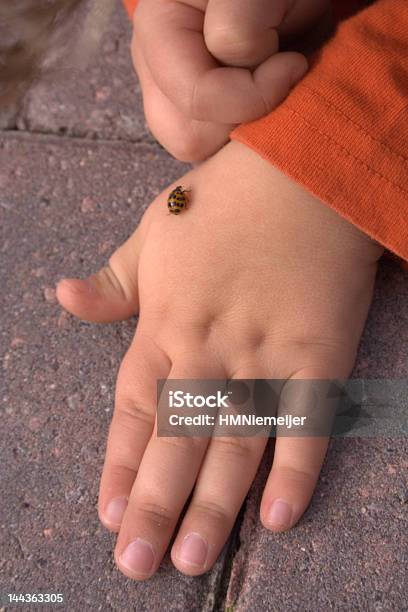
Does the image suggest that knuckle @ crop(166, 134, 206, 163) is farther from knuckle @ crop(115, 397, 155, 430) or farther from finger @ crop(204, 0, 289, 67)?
knuckle @ crop(115, 397, 155, 430)

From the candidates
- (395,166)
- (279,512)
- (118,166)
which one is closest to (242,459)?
(279,512)

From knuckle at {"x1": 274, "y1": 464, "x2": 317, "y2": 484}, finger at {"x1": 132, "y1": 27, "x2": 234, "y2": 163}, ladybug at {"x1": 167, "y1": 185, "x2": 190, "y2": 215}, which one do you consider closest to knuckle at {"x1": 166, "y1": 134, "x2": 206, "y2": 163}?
finger at {"x1": 132, "y1": 27, "x2": 234, "y2": 163}

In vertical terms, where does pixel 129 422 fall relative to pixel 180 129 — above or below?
below

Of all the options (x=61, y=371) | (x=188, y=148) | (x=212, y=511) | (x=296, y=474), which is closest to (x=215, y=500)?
(x=212, y=511)

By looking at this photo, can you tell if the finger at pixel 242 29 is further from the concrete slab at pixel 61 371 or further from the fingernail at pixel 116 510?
the fingernail at pixel 116 510

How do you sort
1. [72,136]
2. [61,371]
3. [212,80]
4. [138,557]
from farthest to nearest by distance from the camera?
1. [72,136]
2. [61,371]
3. [212,80]
4. [138,557]

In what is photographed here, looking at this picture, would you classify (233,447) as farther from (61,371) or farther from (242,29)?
(242,29)

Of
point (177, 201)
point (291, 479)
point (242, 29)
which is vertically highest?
point (242, 29)

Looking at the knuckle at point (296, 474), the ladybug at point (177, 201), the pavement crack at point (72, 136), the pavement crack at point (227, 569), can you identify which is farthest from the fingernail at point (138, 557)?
the pavement crack at point (72, 136)

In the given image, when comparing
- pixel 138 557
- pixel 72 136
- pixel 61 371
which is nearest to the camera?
pixel 138 557
